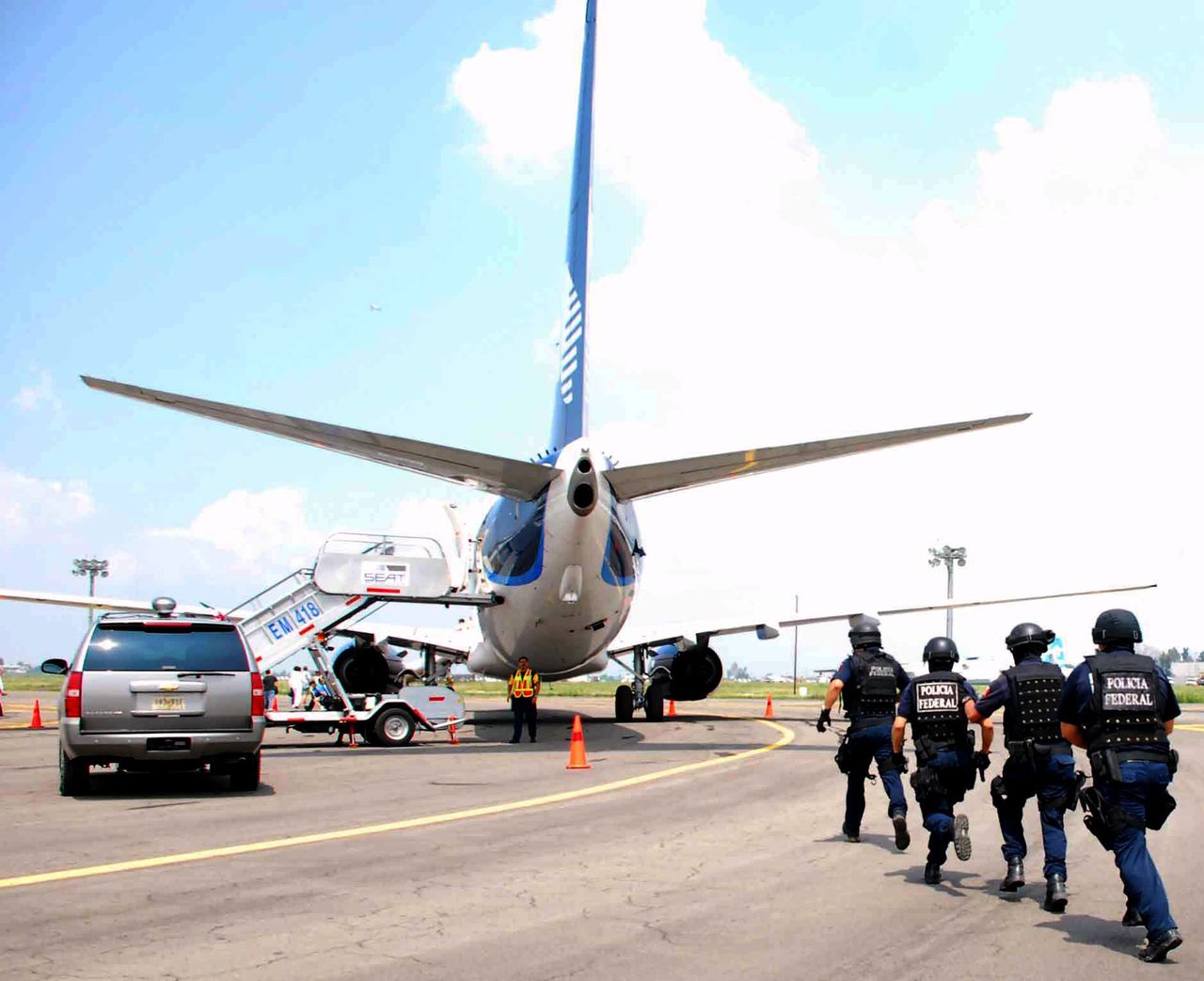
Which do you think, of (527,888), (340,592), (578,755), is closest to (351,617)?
(340,592)

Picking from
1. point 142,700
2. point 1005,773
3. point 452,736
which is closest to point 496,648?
point 452,736

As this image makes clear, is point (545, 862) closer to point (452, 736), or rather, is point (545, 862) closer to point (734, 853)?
point (734, 853)

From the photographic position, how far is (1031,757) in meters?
7.61

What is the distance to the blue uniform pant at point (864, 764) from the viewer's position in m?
9.55

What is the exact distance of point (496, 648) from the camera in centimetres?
2519

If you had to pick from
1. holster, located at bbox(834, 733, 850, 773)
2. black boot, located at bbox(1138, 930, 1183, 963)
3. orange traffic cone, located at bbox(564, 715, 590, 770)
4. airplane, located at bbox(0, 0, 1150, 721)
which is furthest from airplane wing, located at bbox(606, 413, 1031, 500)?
black boot, located at bbox(1138, 930, 1183, 963)

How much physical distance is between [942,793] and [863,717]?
159cm

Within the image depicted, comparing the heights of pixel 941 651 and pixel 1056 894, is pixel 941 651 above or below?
above

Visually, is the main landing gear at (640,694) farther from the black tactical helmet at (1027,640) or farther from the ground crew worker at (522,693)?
the black tactical helmet at (1027,640)

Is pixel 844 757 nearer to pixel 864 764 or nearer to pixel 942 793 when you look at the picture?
pixel 864 764

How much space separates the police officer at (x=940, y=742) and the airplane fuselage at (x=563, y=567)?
35.3ft

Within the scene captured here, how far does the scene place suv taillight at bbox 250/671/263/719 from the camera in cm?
1284

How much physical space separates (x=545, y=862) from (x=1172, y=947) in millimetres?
4338

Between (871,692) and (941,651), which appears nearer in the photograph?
(941,651)
